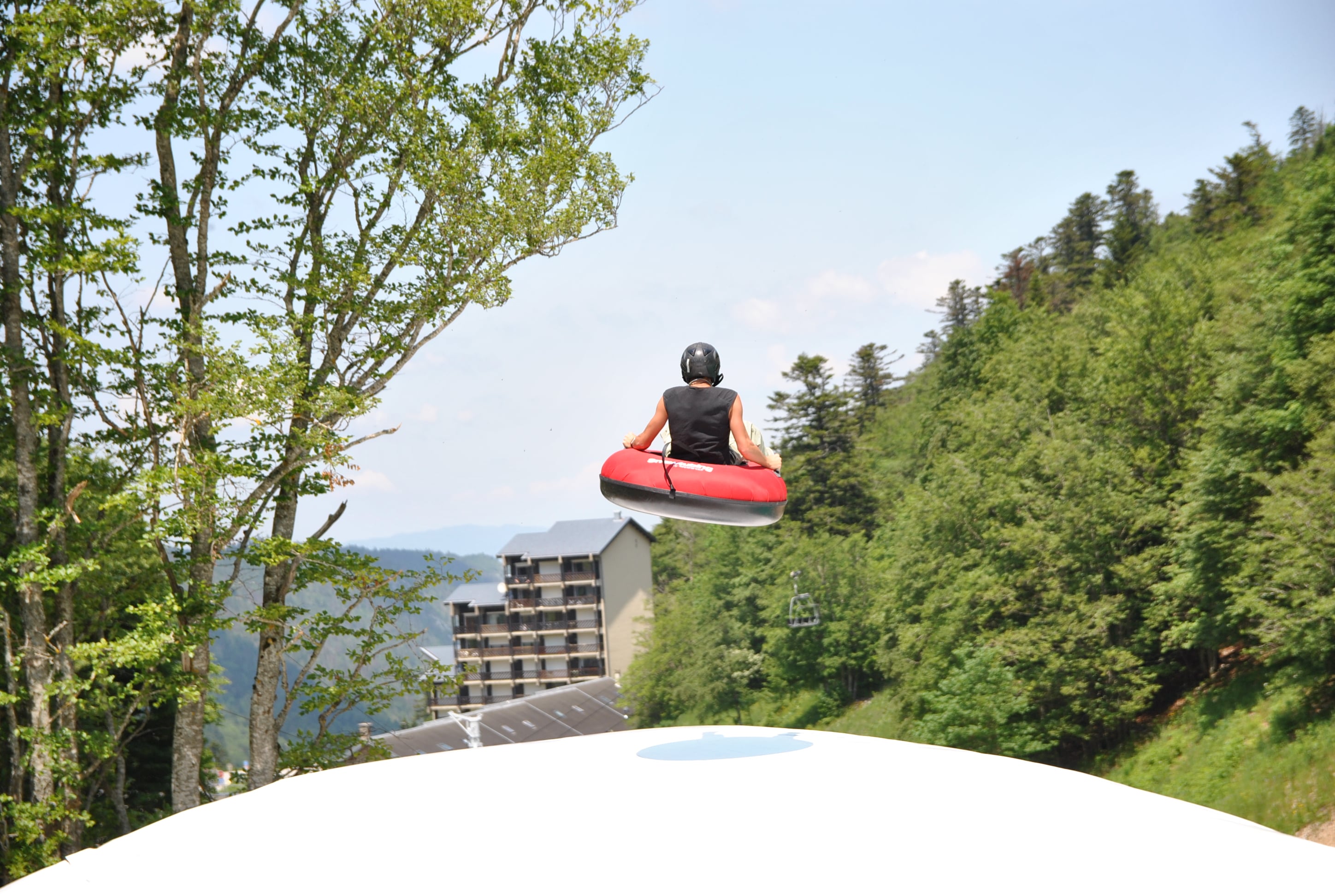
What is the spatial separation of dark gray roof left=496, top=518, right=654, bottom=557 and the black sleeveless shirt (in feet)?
190

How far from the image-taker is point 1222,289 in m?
35.8

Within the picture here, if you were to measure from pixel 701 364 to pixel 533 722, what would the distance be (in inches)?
1546

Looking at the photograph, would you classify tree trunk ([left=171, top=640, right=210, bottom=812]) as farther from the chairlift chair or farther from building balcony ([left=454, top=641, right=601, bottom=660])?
building balcony ([left=454, top=641, right=601, bottom=660])

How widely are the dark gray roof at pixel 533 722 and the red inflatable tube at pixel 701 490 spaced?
78.4 feet

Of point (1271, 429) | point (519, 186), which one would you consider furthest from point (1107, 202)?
point (519, 186)

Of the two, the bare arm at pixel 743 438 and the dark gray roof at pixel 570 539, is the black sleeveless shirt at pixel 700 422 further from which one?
the dark gray roof at pixel 570 539

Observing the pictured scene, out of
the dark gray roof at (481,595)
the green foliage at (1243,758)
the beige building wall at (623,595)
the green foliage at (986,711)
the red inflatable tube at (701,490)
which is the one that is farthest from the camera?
the dark gray roof at (481,595)

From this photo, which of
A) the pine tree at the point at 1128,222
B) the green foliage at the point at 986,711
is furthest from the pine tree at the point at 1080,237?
the green foliage at the point at 986,711

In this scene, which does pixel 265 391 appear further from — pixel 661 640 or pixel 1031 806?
pixel 661 640

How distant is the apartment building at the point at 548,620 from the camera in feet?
215

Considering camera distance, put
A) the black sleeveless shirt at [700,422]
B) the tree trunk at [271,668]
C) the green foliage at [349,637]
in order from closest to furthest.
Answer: the black sleeveless shirt at [700,422] → the green foliage at [349,637] → the tree trunk at [271,668]

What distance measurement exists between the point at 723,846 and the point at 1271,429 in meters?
26.7

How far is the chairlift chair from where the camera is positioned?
44719 millimetres

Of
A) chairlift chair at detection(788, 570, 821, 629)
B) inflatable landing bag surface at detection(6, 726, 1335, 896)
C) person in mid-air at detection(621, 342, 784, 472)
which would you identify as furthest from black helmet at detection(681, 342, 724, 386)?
chairlift chair at detection(788, 570, 821, 629)
